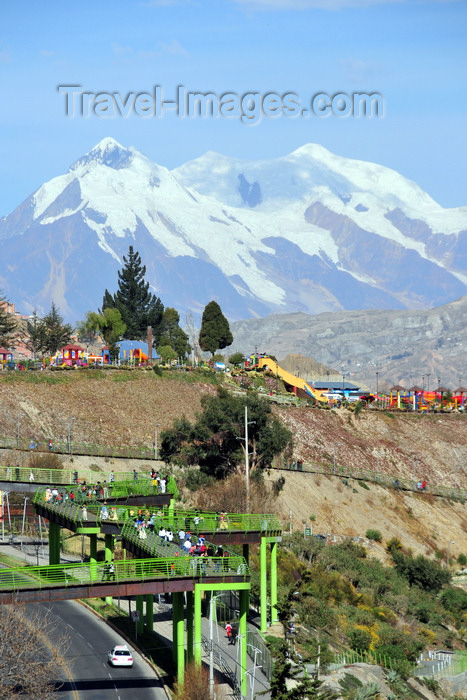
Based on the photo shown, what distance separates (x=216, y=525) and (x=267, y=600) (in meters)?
8.39

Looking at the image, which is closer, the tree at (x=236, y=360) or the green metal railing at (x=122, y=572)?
the green metal railing at (x=122, y=572)

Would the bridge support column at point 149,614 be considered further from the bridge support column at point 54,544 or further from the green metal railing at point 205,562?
the bridge support column at point 54,544

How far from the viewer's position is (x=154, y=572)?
48781mm

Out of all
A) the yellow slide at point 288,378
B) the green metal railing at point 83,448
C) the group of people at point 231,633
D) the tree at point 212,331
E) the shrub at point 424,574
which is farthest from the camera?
the tree at point 212,331

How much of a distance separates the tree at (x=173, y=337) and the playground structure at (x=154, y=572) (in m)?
106

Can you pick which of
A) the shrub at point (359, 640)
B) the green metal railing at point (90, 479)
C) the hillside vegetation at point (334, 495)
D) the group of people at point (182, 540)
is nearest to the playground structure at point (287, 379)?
the hillside vegetation at point (334, 495)

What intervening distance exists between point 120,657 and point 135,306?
429ft

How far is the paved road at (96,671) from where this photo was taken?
47.1m

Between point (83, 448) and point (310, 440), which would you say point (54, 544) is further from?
point (310, 440)

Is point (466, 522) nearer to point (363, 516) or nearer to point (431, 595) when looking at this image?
point (363, 516)

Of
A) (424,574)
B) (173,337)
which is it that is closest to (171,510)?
(424,574)

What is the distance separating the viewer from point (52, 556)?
61781 mm

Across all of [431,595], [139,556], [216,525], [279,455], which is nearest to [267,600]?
[216,525]

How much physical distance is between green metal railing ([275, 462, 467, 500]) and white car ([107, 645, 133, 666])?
61191mm
